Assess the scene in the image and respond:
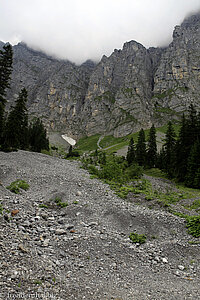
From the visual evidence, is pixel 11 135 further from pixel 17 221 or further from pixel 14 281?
pixel 14 281

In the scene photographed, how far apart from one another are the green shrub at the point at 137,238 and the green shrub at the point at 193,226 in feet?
12.1

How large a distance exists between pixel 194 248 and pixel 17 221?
11905 millimetres

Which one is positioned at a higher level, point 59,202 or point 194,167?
point 194,167

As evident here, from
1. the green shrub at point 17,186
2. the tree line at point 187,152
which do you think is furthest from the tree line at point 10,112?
the tree line at point 187,152

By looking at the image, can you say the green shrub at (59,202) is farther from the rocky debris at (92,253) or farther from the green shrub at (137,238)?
the green shrub at (137,238)

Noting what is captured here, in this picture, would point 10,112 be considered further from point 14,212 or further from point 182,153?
point 182,153

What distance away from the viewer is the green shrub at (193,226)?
498 inches

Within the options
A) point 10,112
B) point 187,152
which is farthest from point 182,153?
point 10,112

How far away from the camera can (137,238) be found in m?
12.3

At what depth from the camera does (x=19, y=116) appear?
138 ft

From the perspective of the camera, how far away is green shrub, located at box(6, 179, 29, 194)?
17.4m

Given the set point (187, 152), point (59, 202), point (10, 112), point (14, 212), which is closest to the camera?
point (14, 212)

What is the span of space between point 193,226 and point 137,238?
4.82 m

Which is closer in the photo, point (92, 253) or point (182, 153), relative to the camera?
point (92, 253)
